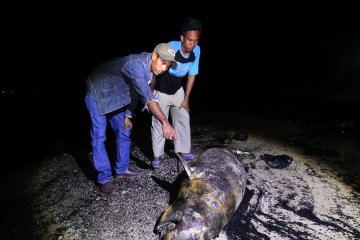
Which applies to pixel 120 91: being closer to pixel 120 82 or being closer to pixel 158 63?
pixel 120 82

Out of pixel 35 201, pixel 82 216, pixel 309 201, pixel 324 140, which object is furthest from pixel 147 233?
pixel 324 140

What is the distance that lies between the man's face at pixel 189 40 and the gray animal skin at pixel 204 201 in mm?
1602

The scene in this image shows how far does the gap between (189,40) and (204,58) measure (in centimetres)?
1242

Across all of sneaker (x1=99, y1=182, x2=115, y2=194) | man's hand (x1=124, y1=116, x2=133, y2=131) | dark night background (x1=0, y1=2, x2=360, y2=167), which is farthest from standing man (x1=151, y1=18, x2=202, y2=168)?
dark night background (x1=0, y1=2, x2=360, y2=167)

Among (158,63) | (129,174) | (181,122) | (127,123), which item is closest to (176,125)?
(181,122)

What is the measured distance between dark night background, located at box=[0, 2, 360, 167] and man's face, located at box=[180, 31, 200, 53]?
11.4 ft

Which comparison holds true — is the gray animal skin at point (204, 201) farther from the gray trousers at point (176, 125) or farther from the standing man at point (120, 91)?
the gray trousers at point (176, 125)

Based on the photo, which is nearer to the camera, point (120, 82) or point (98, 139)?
point (120, 82)

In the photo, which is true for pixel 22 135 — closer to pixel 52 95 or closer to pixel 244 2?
pixel 52 95

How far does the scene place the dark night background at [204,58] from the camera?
319 inches

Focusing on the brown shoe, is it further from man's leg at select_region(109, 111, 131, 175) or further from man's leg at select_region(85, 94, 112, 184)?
man's leg at select_region(85, 94, 112, 184)

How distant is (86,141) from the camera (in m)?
6.16

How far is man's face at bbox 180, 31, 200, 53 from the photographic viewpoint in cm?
374

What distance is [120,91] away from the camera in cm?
352
